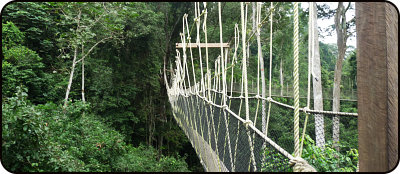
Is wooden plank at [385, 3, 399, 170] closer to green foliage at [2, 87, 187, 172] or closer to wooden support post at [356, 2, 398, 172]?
wooden support post at [356, 2, 398, 172]

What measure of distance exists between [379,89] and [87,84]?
20.9 feet

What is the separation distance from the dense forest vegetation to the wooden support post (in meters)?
1.87

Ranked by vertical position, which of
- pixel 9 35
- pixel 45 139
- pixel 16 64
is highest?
pixel 9 35

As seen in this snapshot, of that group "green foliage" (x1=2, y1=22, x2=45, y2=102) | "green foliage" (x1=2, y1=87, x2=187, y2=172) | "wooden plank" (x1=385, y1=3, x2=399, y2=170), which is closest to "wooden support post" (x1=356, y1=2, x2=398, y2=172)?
"wooden plank" (x1=385, y1=3, x2=399, y2=170)

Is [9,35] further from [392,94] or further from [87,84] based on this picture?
[392,94]

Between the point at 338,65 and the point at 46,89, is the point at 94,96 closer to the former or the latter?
the point at 46,89

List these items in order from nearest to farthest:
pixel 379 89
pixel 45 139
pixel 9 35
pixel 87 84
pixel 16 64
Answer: pixel 379 89
pixel 45 139
pixel 9 35
pixel 16 64
pixel 87 84

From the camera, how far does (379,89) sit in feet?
1.59

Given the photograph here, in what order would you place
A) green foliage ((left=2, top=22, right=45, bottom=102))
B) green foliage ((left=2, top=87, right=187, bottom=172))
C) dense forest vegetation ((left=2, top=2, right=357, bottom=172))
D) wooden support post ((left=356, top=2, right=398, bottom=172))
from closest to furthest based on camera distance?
wooden support post ((left=356, top=2, right=398, bottom=172)), green foliage ((left=2, top=87, right=187, bottom=172)), dense forest vegetation ((left=2, top=2, right=357, bottom=172)), green foliage ((left=2, top=22, right=45, bottom=102))

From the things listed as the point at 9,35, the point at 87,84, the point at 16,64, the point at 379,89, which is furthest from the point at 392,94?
the point at 87,84

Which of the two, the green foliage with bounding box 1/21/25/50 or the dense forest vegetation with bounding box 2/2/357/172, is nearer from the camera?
the dense forest vegetation with bounding box 2/2/357/172

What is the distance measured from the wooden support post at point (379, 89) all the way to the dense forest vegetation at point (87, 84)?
187cm

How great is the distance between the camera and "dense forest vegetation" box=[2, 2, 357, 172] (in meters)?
1.95

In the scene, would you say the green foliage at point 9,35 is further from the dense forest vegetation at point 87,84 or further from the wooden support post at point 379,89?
the wooden support post at point 379,89
